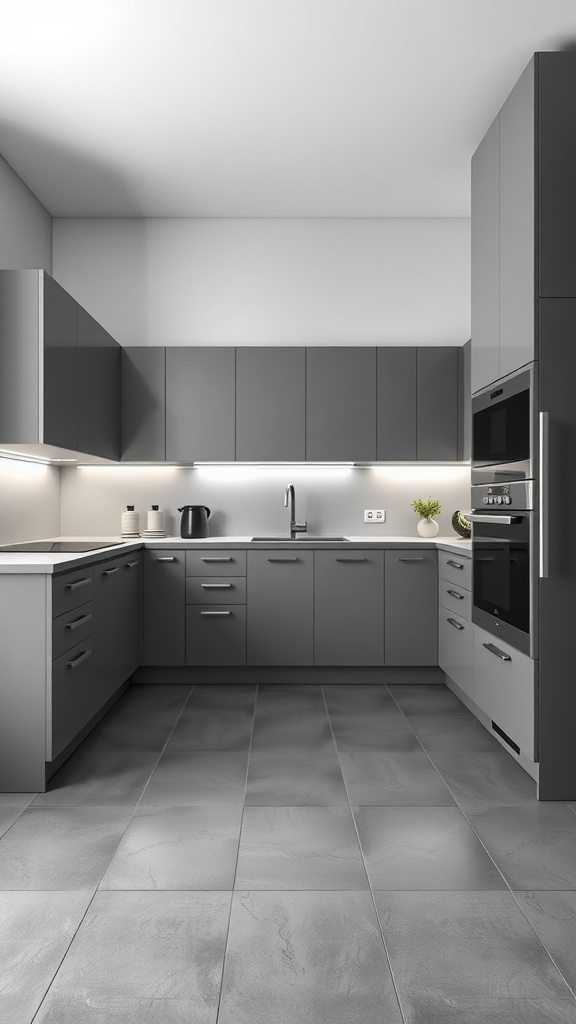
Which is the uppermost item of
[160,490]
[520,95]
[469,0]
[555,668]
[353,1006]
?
[469,0]

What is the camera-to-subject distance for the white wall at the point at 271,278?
4.75 meters

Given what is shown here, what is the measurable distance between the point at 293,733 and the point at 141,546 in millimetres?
1496

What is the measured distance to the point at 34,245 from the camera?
4.39 m

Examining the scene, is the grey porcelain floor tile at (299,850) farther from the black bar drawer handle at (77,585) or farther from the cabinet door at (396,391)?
the cabinet door at (396,391)

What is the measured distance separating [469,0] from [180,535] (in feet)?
10.6

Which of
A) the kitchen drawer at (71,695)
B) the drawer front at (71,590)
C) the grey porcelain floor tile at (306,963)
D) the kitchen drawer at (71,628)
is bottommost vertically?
the grey porcelain floor tile at (306,963)

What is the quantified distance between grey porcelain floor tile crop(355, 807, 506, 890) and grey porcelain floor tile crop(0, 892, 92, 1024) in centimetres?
83

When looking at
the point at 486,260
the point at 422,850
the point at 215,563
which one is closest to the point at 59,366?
the point at 215,563

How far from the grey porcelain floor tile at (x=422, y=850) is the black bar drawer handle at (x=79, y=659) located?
1.25 meters

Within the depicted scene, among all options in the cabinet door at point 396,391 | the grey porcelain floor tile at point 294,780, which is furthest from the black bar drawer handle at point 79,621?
the cabinet door at point 396,391

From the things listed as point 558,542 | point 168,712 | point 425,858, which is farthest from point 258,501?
point 425,858

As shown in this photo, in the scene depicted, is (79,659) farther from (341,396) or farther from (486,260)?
(486,260)

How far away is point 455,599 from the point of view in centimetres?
383

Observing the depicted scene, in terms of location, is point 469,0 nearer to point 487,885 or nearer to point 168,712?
point 487,885
